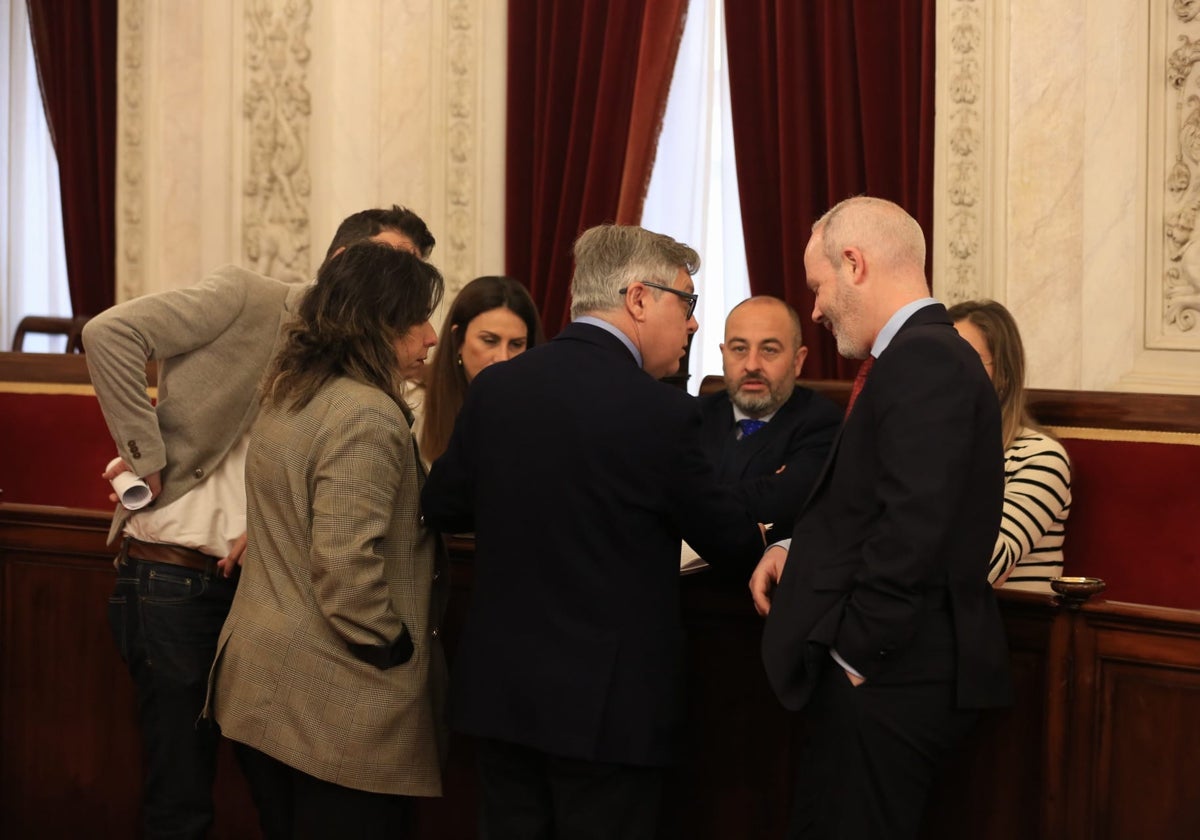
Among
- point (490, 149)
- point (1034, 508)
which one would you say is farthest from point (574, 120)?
point (1034, 508)

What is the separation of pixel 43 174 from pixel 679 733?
6.52 metres

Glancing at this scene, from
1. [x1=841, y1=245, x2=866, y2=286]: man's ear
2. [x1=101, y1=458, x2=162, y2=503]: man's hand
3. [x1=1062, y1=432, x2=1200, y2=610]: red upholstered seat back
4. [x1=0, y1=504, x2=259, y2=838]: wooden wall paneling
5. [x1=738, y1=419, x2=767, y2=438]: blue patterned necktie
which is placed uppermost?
[x1=841, y1=245, x2=866, y2=286]: man's ear

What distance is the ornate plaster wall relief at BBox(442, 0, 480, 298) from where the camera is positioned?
6.21 meters

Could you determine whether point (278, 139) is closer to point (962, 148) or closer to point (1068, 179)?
point (962, 148)

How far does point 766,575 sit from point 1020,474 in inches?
48.0

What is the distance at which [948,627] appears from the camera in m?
2.30

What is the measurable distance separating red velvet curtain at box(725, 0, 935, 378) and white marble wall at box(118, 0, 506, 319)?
125 cm

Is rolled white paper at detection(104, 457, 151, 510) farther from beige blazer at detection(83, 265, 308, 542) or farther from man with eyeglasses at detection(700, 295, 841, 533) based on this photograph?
man with eyeglasses at detection(700, 295, 841, 533)

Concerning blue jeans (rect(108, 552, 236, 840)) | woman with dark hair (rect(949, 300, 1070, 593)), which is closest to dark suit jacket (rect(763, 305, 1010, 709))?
woman with dark hair (rect(949, 300, 1070, 593))

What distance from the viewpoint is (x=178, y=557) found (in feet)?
9.77

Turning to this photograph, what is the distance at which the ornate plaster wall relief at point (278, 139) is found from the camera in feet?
20.8

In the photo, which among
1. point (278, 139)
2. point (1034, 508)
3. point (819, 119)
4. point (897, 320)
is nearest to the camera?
point (897, 320)

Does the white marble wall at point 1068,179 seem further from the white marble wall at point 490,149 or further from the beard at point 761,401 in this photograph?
the beard at point 761,401

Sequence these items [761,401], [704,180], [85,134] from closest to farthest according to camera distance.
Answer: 1. [761,401]
2. [704,180]
3. [85,134]
